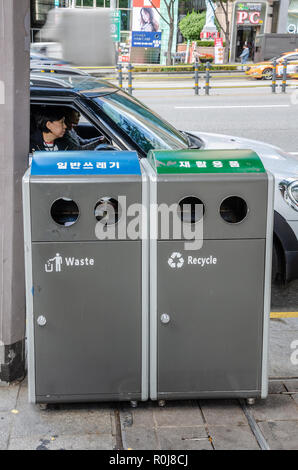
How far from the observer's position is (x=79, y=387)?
130 inches

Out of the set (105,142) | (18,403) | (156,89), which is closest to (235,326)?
(18,403)

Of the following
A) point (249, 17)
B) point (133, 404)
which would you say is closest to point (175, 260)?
point (133, 404)

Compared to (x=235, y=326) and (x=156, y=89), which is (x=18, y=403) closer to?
(x=235, y=326)

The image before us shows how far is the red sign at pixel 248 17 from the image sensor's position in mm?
41062

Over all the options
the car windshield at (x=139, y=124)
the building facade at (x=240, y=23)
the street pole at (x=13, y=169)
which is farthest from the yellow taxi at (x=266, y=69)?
the street pole at (x=13, y=169)

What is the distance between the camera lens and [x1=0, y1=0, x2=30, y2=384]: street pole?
327 centimetres

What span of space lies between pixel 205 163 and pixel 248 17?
135 ft

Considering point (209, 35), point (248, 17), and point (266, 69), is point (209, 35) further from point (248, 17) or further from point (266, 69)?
point (266, 69)

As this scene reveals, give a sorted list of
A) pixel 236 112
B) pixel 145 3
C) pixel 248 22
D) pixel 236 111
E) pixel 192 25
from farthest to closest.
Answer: pixel 192 25 < pixel 248 22 < pixel 145 3 < pixel 236 111 < pixel 236 112

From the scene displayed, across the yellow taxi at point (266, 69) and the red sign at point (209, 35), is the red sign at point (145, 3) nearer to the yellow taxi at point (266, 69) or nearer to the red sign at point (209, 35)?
the red sign at point (209, 35)

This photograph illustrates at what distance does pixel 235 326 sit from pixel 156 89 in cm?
2027

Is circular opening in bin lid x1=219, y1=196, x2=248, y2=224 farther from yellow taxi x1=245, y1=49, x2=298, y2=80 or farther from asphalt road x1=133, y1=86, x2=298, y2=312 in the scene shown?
yellow taxi x1=245, y1=49, x2=298, y2=80

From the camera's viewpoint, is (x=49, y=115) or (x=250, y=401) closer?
(x=250, y=401)

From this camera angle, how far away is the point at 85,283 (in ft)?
10.5
